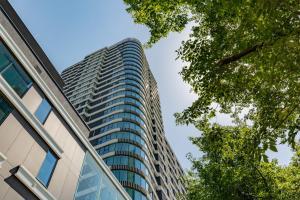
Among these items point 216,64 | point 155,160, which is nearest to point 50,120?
point 216,64

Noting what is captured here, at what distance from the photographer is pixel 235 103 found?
8148 millimetres

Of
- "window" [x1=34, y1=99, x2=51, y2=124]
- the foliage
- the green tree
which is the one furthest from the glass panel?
the green tree

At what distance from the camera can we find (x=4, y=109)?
10961 millimetres

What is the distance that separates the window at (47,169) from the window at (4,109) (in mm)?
2883

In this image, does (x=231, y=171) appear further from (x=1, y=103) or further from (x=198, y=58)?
(x=1, y=103)

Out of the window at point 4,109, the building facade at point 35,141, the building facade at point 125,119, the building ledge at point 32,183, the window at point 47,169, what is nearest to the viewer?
the building ledge at point 32,183

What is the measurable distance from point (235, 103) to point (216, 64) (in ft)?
6.47

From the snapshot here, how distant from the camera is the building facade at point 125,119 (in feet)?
122

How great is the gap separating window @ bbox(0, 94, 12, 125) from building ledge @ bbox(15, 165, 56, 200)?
2128 millimetres

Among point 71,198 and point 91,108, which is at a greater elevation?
point 91,108

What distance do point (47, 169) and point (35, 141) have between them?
1.44 meters

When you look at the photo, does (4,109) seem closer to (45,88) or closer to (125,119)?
(45,88)

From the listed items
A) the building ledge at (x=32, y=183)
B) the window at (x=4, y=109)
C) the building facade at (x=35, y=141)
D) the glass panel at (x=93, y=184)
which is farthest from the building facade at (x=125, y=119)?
the window at (x=4, y=109)

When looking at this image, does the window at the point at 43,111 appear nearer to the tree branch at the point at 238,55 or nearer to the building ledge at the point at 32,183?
the building ledge at the point at 32,183
